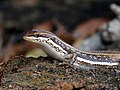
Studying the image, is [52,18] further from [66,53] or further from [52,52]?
[52,52]

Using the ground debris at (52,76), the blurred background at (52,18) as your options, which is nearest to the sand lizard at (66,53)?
the ground debris at (52,76)

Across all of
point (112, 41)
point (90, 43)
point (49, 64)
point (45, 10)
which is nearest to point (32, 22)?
point (45, 10)

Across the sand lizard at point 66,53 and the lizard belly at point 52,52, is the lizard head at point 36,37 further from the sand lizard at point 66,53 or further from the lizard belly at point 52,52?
the lizard belly at point 52,52

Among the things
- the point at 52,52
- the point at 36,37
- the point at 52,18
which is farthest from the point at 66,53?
the point at 52,18

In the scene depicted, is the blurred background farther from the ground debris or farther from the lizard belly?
the ground debris

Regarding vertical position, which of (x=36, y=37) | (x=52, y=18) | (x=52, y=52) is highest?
(x=52, y=18)

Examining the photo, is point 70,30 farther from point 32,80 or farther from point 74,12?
point 32,80
